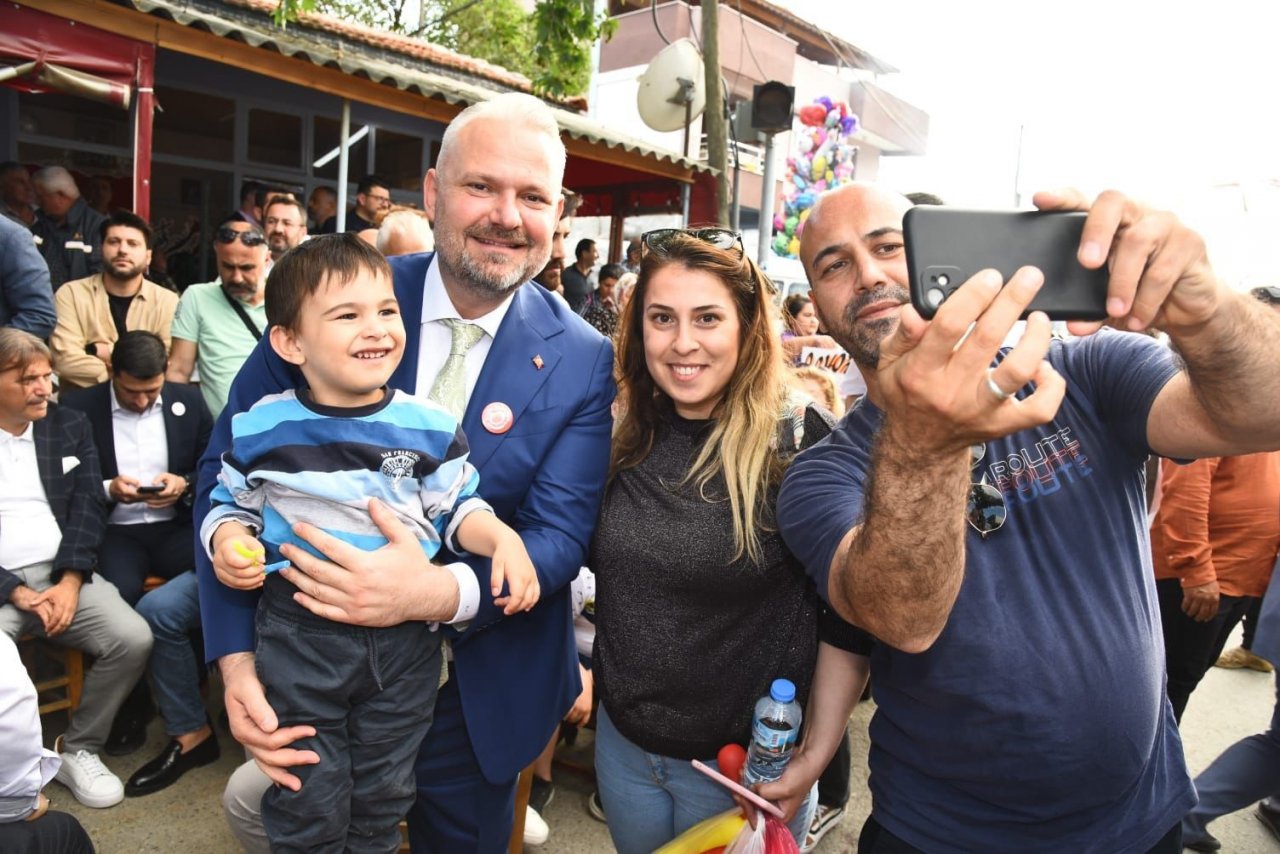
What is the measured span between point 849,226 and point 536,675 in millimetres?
1342

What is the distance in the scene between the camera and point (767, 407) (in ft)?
6.66

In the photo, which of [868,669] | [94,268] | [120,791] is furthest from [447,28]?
[868,669]

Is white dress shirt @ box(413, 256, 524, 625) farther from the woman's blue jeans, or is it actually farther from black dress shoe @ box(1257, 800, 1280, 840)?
black dress shoe @ box(1257, 800, 1280, 840)

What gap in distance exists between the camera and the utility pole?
7.77m

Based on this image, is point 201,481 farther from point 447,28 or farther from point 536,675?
point 447,28

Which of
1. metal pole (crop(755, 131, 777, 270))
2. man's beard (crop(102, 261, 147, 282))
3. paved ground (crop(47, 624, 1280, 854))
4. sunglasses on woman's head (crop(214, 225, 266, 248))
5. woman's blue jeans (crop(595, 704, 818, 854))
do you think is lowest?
paved ground (crop(47, 624, 1280, 854))

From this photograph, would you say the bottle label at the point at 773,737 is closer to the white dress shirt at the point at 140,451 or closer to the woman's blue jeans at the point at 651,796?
the woman's blue jeans at the point at 651,796

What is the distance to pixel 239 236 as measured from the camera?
4.12m

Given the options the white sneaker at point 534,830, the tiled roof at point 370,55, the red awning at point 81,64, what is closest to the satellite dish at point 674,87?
the tiled roof at point 370,55

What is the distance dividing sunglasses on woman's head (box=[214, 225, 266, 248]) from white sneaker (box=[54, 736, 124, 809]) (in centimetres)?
241

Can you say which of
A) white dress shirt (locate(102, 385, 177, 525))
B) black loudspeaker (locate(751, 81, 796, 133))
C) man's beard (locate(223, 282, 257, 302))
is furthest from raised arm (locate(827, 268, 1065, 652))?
black loudspeaker (locate(751, 81, 796, 133))

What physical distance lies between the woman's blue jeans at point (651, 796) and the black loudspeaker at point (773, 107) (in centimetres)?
599

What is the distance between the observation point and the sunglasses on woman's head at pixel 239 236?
4.11 meters

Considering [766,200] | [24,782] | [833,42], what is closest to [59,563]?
[24,782]
